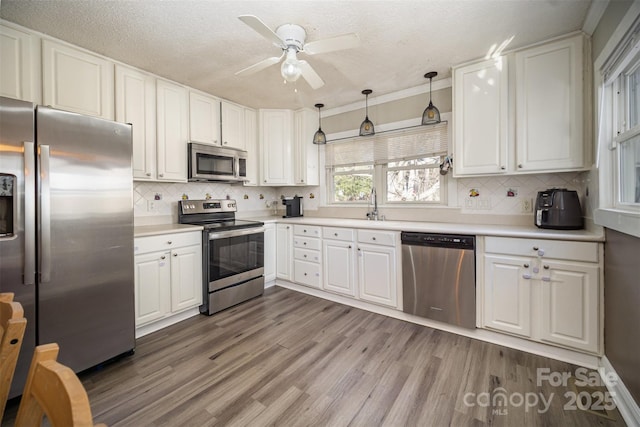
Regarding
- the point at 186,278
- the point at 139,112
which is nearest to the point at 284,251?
the point at 186,278

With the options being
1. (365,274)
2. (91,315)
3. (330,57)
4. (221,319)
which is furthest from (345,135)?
(91,315)

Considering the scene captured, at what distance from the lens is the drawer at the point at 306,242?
11.1 ft

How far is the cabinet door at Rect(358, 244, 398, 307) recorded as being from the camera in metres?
2.79

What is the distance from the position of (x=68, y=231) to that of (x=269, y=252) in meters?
2.16

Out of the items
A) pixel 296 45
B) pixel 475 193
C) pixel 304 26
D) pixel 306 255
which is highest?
pixel 304 26

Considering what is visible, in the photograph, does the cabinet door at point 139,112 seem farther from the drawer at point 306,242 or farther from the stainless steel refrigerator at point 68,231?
the drawer at point 306,242

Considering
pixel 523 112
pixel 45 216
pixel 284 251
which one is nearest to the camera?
pixel 45 216

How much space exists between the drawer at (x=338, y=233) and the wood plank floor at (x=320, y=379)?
89cm

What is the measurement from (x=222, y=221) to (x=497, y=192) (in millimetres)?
3045

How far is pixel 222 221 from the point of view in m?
3.47

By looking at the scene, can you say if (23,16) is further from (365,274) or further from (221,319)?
(365,274)

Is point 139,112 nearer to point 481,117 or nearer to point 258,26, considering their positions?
point 258,26

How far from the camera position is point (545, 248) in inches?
81.0

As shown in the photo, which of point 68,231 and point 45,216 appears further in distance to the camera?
point 68,231
